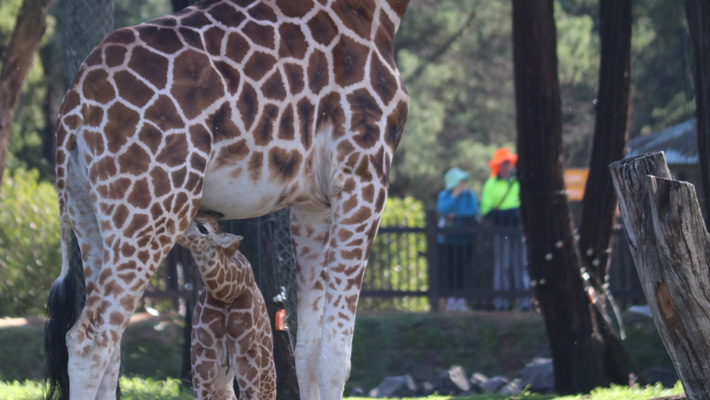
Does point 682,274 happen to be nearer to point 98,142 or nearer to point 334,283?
point 334,283

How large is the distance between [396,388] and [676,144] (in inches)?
301

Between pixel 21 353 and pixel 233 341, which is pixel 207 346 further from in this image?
pixel 21 353

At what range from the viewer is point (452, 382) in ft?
33.2

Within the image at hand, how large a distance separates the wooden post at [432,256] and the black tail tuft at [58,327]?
309 inches

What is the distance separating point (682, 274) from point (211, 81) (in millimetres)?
2553

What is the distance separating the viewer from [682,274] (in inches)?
189

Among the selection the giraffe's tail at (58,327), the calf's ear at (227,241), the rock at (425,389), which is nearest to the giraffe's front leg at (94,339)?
the giraffe's tail at (58,327)

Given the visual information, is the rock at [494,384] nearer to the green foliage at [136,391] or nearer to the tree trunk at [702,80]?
the tree trunk at [702,80]

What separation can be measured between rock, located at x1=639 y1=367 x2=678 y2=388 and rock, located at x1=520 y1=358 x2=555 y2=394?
996 mm

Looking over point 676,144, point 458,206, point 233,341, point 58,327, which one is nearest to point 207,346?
point 233,341

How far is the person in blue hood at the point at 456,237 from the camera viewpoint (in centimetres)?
1273

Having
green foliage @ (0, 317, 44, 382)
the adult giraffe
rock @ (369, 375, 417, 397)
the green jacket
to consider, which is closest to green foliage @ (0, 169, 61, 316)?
green foliage @ (0, 317, 44, 382)

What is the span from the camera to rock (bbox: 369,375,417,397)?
32.7 feet

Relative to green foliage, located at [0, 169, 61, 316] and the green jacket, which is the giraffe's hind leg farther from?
the green jacket
